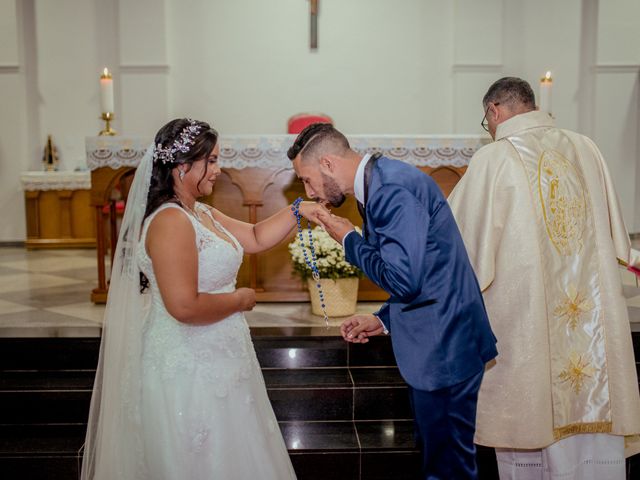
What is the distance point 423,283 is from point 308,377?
210 cm

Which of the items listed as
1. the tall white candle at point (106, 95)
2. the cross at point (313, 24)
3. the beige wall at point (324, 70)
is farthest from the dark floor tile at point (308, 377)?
the cross at point (313, 24)

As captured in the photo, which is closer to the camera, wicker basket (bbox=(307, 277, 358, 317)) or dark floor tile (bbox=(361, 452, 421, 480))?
dark floor tile (bbox=(361, 452, 421, 480))

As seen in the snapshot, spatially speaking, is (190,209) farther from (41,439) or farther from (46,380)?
(46,380)

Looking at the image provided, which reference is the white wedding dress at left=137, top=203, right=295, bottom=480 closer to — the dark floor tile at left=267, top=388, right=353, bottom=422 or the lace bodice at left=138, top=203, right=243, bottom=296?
the lace bodice at left=138, top=203, right=243, bottom=296

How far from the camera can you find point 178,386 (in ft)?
8.84

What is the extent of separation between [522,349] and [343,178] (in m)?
1.25

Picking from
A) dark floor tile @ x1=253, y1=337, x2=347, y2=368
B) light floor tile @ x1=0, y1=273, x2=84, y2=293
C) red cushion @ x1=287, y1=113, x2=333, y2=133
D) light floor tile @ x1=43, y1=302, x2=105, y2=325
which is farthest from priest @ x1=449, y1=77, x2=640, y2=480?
light floor tile @ x1=0, y1=273, x2=84, y2=293

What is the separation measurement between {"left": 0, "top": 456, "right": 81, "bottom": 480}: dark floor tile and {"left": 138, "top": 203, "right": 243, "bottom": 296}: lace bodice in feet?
5.26

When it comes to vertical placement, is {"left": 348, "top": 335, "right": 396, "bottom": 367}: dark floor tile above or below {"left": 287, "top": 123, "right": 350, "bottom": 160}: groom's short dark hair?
below

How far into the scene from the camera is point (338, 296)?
535 cm

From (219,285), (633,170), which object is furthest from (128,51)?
(219,285)

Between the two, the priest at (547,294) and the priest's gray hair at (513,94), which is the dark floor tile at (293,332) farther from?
the priest's gray hair at (513,94)

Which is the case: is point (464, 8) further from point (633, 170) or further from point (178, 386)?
point (178, 386)

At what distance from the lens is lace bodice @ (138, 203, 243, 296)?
9.04 feet
